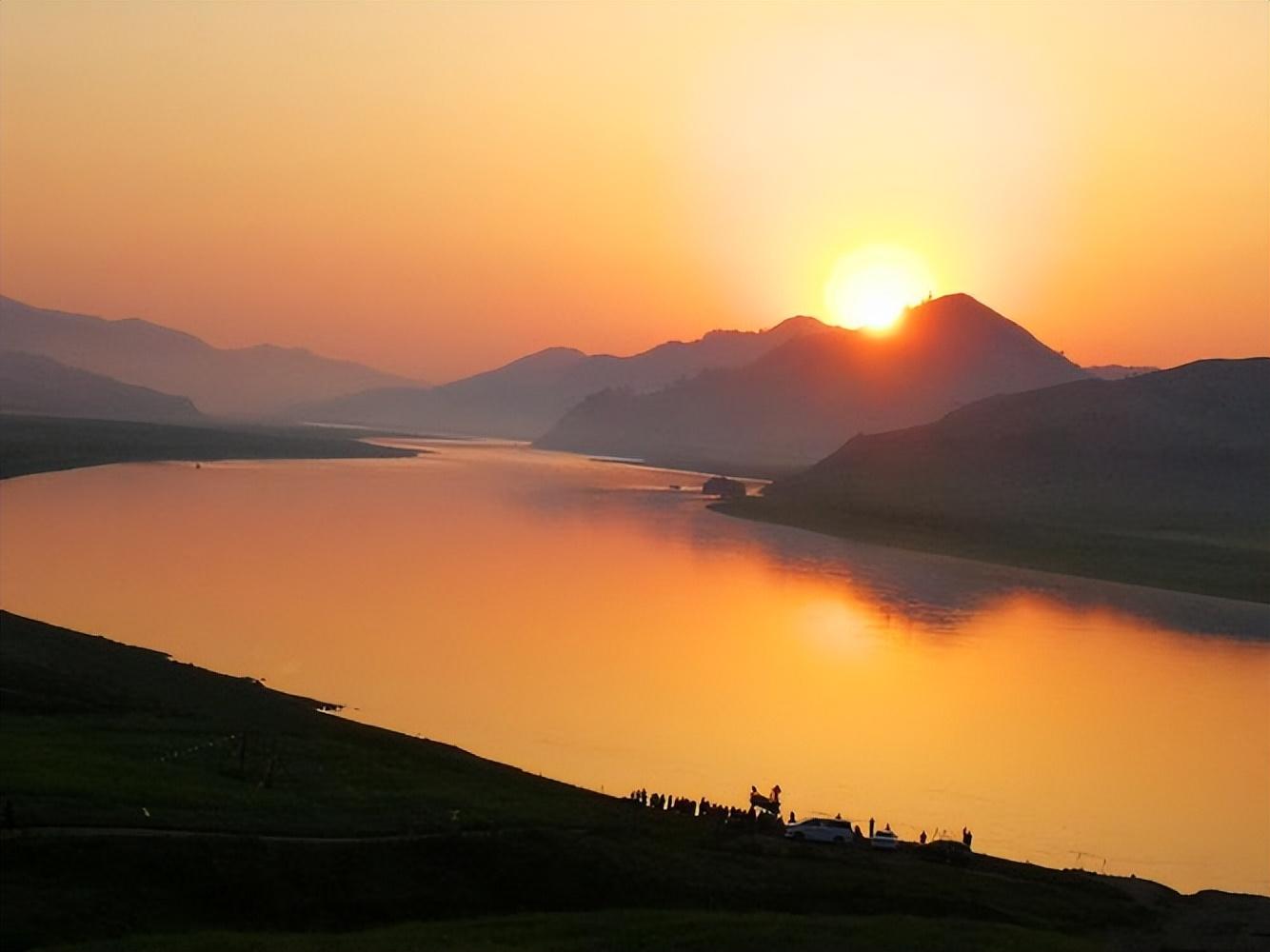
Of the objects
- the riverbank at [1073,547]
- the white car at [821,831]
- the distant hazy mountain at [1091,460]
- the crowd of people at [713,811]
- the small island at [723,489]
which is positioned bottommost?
the crowd of people at [713,811]

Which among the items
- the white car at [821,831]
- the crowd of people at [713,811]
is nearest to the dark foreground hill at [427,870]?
the white car at [821,831]

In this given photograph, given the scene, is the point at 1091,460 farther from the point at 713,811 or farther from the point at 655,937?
the point at 655,937

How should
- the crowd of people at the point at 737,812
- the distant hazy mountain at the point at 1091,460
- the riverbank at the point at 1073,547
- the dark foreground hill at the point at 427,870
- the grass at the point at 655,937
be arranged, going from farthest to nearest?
the distant hazy mountain at the point at 1091,460 < the riverbank at the point at 1073,547 < the crowd of people at the point at 737,812 < the dark foreground hill at the point at 427,870 < the grass at the point at 655,937

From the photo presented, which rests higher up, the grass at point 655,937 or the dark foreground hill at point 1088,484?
the dark foreground hill at point 1088,484

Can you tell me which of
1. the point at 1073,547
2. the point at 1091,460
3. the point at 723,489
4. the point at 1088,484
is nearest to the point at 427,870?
the point at 1073,547

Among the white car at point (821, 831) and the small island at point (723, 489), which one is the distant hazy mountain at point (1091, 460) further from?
the white car at point (821, 831)

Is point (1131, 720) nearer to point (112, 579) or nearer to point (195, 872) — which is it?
point (195, 872)
